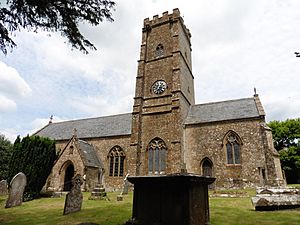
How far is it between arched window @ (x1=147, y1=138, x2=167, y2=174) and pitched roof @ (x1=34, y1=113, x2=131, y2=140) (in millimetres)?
4403

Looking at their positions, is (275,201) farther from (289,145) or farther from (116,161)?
(289,145)

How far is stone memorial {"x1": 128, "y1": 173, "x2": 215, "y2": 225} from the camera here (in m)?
4.24

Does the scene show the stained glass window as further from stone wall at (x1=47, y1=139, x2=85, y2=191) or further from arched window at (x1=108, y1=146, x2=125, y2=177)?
stone wall at (x1=47, y1=139, x2=85, y2=191)

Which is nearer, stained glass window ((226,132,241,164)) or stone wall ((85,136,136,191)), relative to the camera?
stained glass window ((226,132,241,164))

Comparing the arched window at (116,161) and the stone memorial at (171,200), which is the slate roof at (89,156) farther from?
the stone memorial at (171,200)

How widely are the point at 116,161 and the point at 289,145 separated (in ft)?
96.3

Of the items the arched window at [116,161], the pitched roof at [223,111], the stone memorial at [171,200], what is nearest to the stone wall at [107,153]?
the arched window at [116,161]

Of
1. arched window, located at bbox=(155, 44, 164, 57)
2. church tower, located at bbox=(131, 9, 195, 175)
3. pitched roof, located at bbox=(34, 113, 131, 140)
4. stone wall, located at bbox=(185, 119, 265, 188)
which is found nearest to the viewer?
stone wall, located at bbox=(185, 119, 265, 188)

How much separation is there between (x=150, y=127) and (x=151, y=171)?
178 inches

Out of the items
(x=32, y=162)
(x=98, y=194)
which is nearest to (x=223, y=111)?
(x=98, y=194)

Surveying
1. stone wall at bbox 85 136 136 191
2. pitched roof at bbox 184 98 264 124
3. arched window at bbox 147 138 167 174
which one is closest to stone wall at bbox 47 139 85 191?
stone wall at bbox 85 136 136 191

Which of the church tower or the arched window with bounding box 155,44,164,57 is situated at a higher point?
the arched window with bounding box 155,44,164,57

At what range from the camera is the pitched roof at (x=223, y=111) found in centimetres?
2081

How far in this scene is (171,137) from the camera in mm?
20844
